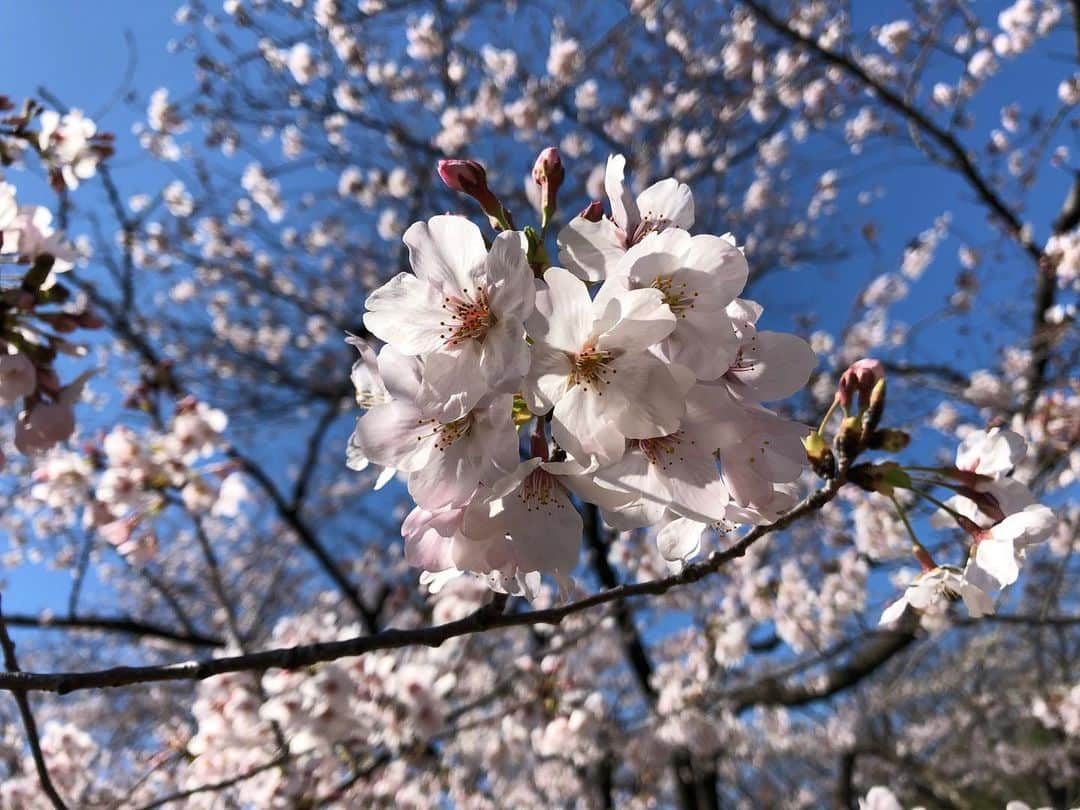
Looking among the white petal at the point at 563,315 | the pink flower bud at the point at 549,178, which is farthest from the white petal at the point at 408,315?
the pink flower bud at the point at 549,178

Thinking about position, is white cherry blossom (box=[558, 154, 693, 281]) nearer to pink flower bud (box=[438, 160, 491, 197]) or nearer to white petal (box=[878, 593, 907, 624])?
pink flower bud (box=[438, 160, 491, 197])

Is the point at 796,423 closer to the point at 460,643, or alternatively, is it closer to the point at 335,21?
the point at 460,643

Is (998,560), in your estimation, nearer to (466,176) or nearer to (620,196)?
(620,196)

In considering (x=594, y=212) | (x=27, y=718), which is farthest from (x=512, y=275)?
(x=27, y=718)

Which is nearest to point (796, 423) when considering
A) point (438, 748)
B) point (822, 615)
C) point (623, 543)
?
point (623, 543)

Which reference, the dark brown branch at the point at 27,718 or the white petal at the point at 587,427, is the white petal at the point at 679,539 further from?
the dark brown branch at the point at 27,718

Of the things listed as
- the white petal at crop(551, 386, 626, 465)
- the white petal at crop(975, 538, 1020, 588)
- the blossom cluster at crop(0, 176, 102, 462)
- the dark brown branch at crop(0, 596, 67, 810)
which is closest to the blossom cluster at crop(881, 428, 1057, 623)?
the white petal at crop(975, 538, 1020, 588)
